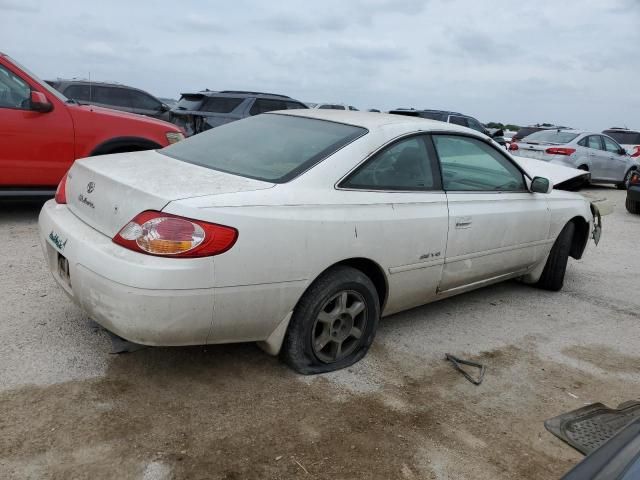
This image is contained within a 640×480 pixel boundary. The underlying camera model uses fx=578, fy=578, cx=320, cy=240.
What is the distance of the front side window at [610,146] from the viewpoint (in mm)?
14125

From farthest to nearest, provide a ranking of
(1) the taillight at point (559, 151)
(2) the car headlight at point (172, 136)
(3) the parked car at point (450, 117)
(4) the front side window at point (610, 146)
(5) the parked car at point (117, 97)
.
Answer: (4) the front side window at point (610, 146), (3) the parked car at point (450, 117), (1) the taillight at point (559, 151), (5) the parked car at point (117, 97), (2) the car headlight at point (172, 136)

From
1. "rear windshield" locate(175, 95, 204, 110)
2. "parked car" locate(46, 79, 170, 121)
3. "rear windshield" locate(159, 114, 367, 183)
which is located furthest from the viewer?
"parked car" locate(46, 79, 170, 121)

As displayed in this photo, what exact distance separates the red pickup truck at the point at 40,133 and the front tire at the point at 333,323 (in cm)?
395

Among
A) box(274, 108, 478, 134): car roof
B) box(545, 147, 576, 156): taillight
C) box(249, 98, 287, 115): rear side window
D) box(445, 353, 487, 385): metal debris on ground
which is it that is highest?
box(274, 108, 478, 134): car roof

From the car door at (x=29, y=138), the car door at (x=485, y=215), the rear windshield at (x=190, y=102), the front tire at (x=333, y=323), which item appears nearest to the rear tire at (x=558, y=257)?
the car door at (x=485, y=215)

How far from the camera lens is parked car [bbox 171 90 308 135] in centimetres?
1076

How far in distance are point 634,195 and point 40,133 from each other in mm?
9705

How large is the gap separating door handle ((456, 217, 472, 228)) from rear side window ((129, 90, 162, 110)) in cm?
→ 1126

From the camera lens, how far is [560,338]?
418 centimetres

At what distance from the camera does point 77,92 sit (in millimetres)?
12414

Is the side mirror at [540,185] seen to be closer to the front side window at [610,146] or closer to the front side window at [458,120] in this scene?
the front side window at [458,120]

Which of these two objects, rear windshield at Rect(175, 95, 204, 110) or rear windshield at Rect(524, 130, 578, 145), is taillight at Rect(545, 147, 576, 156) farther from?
rear windshield at Rect(175, 95, 204, 110)

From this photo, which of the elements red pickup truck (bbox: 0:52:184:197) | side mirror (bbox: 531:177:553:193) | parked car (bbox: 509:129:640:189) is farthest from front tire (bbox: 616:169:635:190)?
red pickup truck (bbox: 0:52:184:197)

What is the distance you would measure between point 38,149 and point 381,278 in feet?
13.5
